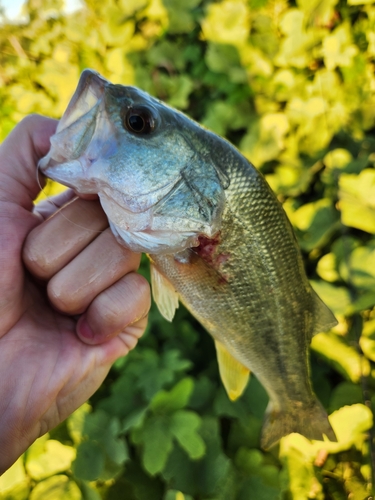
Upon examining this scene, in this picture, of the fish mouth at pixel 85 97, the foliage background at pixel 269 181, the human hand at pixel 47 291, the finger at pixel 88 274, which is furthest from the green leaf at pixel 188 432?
the fish mouth at pixel 85 97

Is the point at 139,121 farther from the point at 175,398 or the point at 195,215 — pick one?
the point at 175,398

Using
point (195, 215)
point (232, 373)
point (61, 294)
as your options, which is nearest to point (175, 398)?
point (232, 373)

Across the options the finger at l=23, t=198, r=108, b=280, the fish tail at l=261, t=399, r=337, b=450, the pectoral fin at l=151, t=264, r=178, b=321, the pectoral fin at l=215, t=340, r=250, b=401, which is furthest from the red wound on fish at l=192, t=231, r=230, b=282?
the fish tail at l=261, t=399, r=337, b=450

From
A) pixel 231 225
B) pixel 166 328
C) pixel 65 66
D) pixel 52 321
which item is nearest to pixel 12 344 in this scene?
pixel 52 321

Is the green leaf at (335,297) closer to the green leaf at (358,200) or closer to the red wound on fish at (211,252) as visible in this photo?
the green leaf at (358,200)

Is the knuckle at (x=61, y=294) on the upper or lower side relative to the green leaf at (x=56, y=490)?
upper
